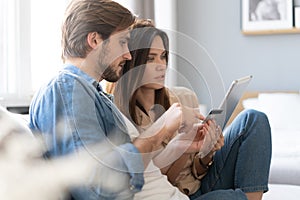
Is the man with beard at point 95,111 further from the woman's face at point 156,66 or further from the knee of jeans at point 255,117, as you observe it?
the knee of jeans at point 255,117

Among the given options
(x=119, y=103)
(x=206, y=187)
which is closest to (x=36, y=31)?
(x=206, y=187)

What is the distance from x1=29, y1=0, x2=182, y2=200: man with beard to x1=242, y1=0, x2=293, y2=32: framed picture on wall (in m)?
2.62

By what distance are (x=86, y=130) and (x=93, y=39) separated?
0.76ft

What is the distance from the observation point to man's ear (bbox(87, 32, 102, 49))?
46.4 inches

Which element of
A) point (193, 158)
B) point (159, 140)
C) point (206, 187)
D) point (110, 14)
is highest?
point (110, 14)

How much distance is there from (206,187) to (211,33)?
7.66 ft

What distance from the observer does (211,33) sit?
3.82 metres

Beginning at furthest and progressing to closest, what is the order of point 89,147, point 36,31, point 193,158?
point 36,31 < point 193,158 < point 89,147

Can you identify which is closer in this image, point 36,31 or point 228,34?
point 36,31

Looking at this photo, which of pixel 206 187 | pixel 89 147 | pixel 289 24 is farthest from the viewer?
pixel 289 24

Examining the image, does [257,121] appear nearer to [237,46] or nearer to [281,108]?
[281,108]

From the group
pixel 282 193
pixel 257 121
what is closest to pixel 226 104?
pixel 257 121

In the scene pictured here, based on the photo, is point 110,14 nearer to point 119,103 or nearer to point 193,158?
point 119,103

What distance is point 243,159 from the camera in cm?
160
